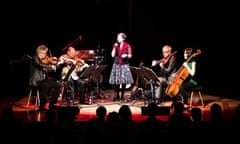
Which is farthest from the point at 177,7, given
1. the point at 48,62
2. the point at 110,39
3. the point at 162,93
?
the point at 48,62

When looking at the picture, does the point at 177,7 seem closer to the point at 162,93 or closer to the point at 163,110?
the point at 162,93

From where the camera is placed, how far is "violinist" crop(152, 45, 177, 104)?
8.72 m

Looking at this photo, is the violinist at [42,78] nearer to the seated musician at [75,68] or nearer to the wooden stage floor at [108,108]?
the wooden stage floor at [108,108]

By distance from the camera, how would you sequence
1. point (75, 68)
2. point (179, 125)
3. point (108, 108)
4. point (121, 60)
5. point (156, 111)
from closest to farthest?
point (179, 125)
point (156, 111)
point (108, 108)
point (75, 68)
point (121, 60)

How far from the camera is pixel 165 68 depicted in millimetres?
8844

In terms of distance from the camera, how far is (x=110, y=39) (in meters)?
11.8

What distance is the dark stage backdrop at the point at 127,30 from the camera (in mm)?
10820


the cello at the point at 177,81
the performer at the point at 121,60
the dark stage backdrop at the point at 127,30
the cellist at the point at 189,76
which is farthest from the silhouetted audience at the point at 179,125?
the dark stage backdrop at the point at 127,30

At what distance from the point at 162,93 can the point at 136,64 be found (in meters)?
2.93

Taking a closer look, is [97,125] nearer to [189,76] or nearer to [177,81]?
[177,81]

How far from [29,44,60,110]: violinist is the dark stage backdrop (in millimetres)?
2409

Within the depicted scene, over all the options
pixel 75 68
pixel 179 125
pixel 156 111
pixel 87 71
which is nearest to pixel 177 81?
pixel 87 71

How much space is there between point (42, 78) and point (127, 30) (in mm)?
4096

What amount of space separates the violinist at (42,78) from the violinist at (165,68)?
7.99ft
